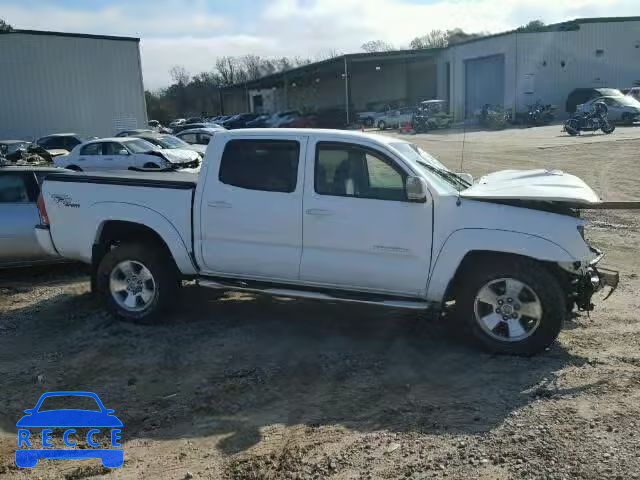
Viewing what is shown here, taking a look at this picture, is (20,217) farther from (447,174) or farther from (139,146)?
(139,146)

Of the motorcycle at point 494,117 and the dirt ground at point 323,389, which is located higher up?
the motorcycle at point 494,117

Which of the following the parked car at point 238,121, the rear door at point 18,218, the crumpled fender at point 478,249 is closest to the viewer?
the crumpled fender at point 478,249

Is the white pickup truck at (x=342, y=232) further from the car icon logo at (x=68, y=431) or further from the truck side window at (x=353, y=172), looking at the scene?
the car icon logo at (x=68, y=431)

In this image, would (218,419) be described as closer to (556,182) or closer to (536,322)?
(536,322)

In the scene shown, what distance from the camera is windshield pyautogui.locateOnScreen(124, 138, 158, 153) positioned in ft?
Answer: 63.5

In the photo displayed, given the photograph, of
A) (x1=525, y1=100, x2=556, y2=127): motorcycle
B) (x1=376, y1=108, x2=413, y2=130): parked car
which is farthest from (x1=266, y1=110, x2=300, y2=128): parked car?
(x1=525, y1=100, x2=556, y2=127): motorcycle

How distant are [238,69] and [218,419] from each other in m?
89.9

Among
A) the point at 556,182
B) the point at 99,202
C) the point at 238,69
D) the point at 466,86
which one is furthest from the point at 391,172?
the point at 238,69

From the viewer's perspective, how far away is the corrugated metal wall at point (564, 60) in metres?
44.1

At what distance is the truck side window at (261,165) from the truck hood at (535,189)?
157cm

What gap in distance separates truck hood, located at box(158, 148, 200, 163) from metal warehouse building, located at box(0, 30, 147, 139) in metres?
22.3

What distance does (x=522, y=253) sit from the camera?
4918 mm

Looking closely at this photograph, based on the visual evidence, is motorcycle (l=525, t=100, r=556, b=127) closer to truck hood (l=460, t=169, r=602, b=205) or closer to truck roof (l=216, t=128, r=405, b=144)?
truck hood (l=460, t=169, r=602, b=205)

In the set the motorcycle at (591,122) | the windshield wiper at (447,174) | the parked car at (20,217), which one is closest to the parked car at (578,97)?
the motorcycle at (591,122)
